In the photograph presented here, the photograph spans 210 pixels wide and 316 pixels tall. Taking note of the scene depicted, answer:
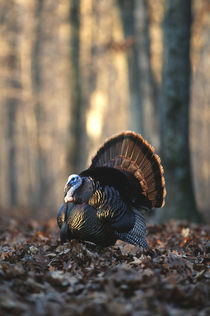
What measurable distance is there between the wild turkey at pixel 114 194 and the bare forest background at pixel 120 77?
327cm

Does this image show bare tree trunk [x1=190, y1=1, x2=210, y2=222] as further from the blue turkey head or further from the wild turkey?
the blue turkey head

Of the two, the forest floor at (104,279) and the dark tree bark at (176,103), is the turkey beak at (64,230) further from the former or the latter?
the dark tree bark at (176,103)

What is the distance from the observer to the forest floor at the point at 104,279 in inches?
148

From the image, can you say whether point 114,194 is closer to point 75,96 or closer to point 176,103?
point 176,103

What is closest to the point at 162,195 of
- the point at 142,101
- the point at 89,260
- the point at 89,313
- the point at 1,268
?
the point at 89,260

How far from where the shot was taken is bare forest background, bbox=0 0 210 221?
9492 millimetres

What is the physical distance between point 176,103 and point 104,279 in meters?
5.71

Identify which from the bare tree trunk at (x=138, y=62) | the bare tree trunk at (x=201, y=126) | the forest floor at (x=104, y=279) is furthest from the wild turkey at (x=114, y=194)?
the bare tree trunk at (x=201, y=126)

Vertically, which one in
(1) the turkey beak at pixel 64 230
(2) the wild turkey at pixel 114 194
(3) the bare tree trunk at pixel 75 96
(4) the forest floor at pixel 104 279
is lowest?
(4) the forest floor at pixel 104 279

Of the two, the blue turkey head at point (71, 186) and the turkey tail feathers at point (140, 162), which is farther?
the turkey tail feathers at point (140, 162)

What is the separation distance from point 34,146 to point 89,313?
18666 mm

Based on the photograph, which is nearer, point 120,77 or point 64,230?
point 64,230

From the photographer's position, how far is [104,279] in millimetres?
4465

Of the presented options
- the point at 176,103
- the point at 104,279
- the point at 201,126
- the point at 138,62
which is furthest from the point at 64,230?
the point at 201,126
